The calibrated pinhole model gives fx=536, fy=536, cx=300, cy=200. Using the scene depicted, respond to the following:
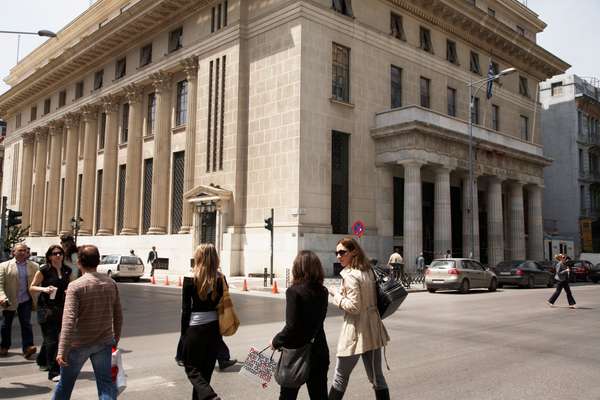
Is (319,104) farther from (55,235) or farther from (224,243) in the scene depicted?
(55,235)

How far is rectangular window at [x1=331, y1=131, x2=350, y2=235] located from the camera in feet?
98.2

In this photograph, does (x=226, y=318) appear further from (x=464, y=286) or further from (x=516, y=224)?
(x=516, y=224)

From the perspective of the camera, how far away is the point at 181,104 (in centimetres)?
3684

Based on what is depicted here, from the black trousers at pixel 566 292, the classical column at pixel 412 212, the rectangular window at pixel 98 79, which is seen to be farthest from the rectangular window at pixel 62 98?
the black trousers at pixel 566 292

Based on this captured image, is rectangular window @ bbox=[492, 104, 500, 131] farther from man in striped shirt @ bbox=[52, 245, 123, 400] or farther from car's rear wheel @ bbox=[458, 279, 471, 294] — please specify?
man in striped shirt @ bbox=[52, 245, 123, 400]

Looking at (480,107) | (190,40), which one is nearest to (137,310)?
(190,40)

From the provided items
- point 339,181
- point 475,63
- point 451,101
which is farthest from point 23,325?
point 475,63

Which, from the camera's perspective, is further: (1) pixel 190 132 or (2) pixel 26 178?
(2) pixel 26 178

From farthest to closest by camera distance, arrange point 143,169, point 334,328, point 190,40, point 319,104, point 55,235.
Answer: point 55,235, point 143,169, point 190,40, point 319,104, point 334,328

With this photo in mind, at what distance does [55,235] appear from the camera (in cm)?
5019

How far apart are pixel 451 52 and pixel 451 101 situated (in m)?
3.61

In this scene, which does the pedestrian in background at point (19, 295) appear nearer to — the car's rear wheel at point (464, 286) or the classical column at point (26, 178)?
the car's rear wheel at point (464, 286)

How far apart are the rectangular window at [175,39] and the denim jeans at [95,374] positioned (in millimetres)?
34115

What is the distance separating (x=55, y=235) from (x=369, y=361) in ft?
167
